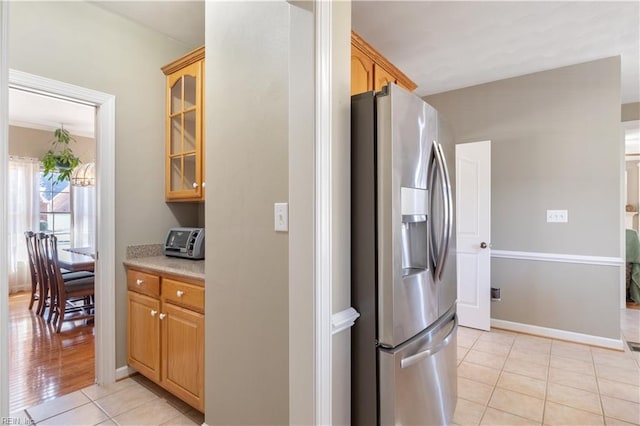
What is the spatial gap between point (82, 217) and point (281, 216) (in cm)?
590

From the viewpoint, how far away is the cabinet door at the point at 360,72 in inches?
76.8

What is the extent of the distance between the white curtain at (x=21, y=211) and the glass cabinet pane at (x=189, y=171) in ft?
14.1

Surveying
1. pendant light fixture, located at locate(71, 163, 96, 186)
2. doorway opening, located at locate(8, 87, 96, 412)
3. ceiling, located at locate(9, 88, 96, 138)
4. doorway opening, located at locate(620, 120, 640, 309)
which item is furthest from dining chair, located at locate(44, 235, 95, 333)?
doorway opening, located at locate(620, 120, 640, 309)

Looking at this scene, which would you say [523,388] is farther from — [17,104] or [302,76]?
[17,104]

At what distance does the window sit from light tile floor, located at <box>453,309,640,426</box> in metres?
6.39

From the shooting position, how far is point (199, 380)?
1.80 meters

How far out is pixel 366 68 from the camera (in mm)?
2094

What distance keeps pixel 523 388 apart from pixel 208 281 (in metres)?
2.28

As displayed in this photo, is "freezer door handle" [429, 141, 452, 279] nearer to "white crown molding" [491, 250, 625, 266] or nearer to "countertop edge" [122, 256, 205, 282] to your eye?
"countertop edge" [122, 256, 205, 282]

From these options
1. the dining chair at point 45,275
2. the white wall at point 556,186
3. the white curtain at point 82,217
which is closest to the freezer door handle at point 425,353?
the white wall at point 556,186

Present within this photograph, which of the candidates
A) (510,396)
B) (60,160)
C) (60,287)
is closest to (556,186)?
(510,396)

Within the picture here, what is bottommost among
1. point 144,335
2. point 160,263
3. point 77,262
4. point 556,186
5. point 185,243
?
point 144,335

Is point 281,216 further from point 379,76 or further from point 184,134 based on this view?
point 184,134

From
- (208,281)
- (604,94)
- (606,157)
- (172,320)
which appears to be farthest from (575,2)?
(172,320)
